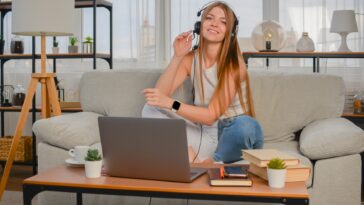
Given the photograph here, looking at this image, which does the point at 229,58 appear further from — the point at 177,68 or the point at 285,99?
the point at 285,99

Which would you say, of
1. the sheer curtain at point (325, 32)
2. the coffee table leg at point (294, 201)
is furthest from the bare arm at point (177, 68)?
the sheer curtain at point (325, 32)

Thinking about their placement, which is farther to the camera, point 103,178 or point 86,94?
point 86,94

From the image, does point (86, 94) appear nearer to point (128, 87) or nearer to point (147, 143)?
point (128, 87)

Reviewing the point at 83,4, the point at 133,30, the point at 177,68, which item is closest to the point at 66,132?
the point at 177,68

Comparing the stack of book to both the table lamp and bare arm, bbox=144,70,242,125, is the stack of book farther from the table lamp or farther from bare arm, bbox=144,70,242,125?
the table lamp

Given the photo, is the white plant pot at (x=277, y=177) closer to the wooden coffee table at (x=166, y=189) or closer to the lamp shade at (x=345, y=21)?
the wooden coffee table at (x=166, y=189)

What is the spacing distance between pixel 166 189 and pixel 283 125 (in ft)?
4.76

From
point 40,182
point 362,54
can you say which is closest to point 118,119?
point 40,182

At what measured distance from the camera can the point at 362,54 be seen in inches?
151

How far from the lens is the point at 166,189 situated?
63.9 inches

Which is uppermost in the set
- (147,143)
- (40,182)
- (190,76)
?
(190,76)

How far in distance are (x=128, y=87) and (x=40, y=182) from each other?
1.45m

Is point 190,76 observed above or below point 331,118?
above

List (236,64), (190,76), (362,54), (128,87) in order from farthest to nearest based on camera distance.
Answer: (362,54), (128,87), (190,76), (236,64)
